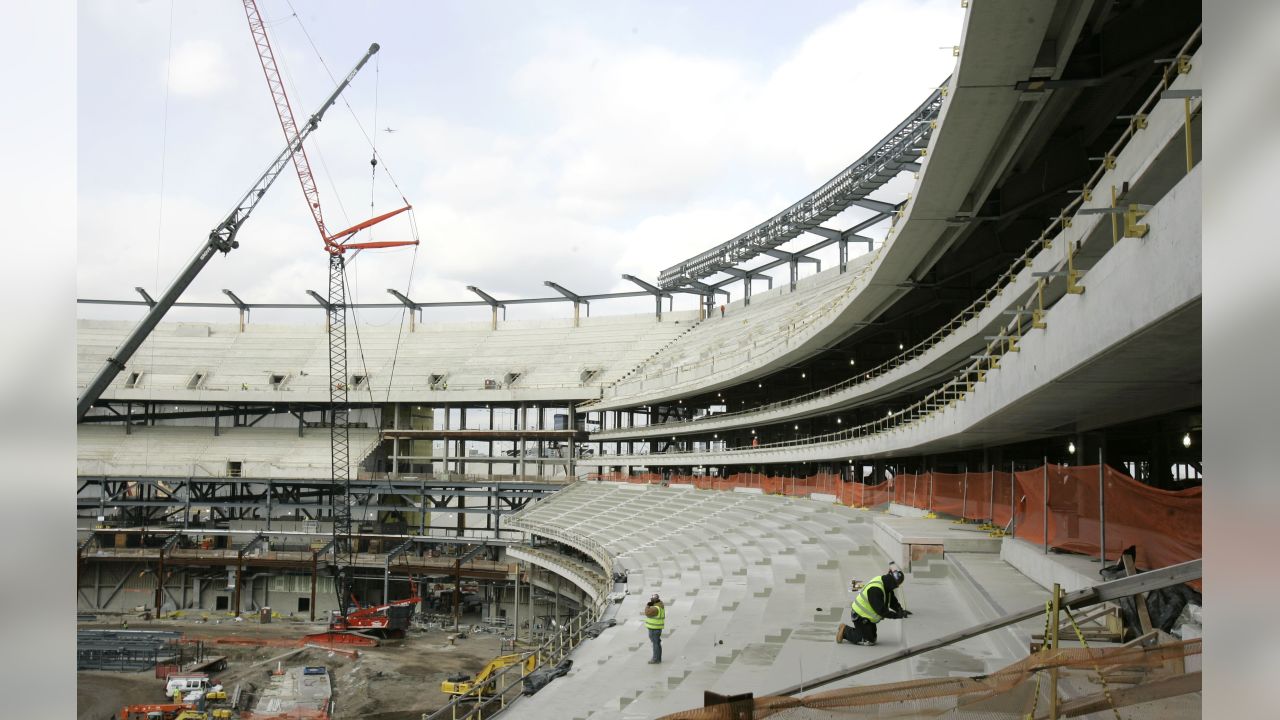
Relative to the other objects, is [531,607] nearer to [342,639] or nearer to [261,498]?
[342,639]

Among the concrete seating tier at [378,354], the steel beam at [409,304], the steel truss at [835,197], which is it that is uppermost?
the steel truss at [835,197]

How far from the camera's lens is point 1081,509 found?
10.6 m

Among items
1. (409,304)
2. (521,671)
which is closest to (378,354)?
(409,304)

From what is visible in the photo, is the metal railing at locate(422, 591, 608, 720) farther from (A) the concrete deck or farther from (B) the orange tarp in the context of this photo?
(B) the orange tarp

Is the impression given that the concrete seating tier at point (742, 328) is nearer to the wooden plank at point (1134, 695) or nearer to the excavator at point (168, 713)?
the excavator at point (168, 713)

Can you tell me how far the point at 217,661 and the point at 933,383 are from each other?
27.3m

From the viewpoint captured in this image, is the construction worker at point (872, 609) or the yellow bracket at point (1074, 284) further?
the construction worker at point (872, 609)

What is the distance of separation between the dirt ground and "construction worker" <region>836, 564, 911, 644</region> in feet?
60.1

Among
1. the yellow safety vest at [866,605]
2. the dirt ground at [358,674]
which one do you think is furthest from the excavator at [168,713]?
the yellow safety vest at [866,605]

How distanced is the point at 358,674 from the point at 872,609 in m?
24.5

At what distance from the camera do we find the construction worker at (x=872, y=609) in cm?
1038

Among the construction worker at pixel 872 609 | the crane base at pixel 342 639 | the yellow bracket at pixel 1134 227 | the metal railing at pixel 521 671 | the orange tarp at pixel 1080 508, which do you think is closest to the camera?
the yellow bracket at pixel 1134 227

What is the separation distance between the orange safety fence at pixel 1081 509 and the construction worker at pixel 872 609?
227cm

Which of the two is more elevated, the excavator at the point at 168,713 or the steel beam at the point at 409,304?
the steel beam at the point at 409,304
